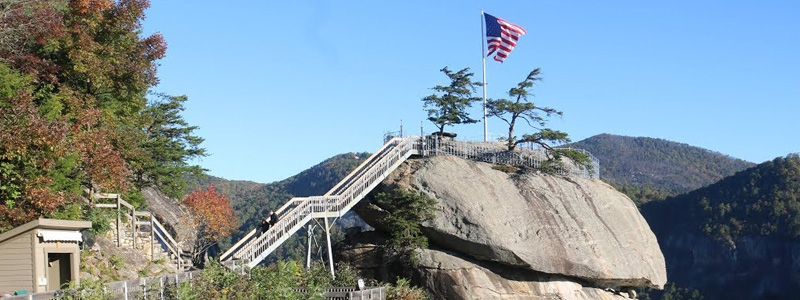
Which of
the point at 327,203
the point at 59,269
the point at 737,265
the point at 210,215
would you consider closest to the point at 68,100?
the point at 59,269

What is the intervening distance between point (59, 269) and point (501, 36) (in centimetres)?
2539

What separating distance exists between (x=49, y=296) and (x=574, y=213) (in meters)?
26.3

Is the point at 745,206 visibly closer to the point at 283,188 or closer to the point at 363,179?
the point at 283,188

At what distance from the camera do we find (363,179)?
1465 inches

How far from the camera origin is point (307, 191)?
168 meters

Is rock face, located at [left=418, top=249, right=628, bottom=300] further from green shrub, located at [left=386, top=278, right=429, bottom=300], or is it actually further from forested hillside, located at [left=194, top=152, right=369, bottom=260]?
forested hillside, located at [left=194, top=152, right=369, bottom=260]

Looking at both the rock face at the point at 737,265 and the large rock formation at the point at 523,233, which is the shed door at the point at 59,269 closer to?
the large rock formation at the point at 523,233

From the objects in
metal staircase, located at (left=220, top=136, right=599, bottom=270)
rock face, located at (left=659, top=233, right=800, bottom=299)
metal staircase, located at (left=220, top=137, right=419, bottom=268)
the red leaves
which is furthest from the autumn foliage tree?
rock face, located at (left=659, top=233, right=800, bottom=299)

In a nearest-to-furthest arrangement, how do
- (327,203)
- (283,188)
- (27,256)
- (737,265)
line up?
(27,256) → (327,203) → (737,265) → (283,188)

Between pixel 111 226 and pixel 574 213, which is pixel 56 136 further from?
pixel 574 213

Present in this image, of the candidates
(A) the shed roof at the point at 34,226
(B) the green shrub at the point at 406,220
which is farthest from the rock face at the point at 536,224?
(A) the shed roof at the point at 34,226

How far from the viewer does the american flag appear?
43.3m

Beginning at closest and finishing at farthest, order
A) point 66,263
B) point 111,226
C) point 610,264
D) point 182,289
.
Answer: point 182,289
point 66,263
point 111,226
point 610,264

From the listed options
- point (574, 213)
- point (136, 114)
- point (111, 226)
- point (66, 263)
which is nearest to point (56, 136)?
point (66, 263)
